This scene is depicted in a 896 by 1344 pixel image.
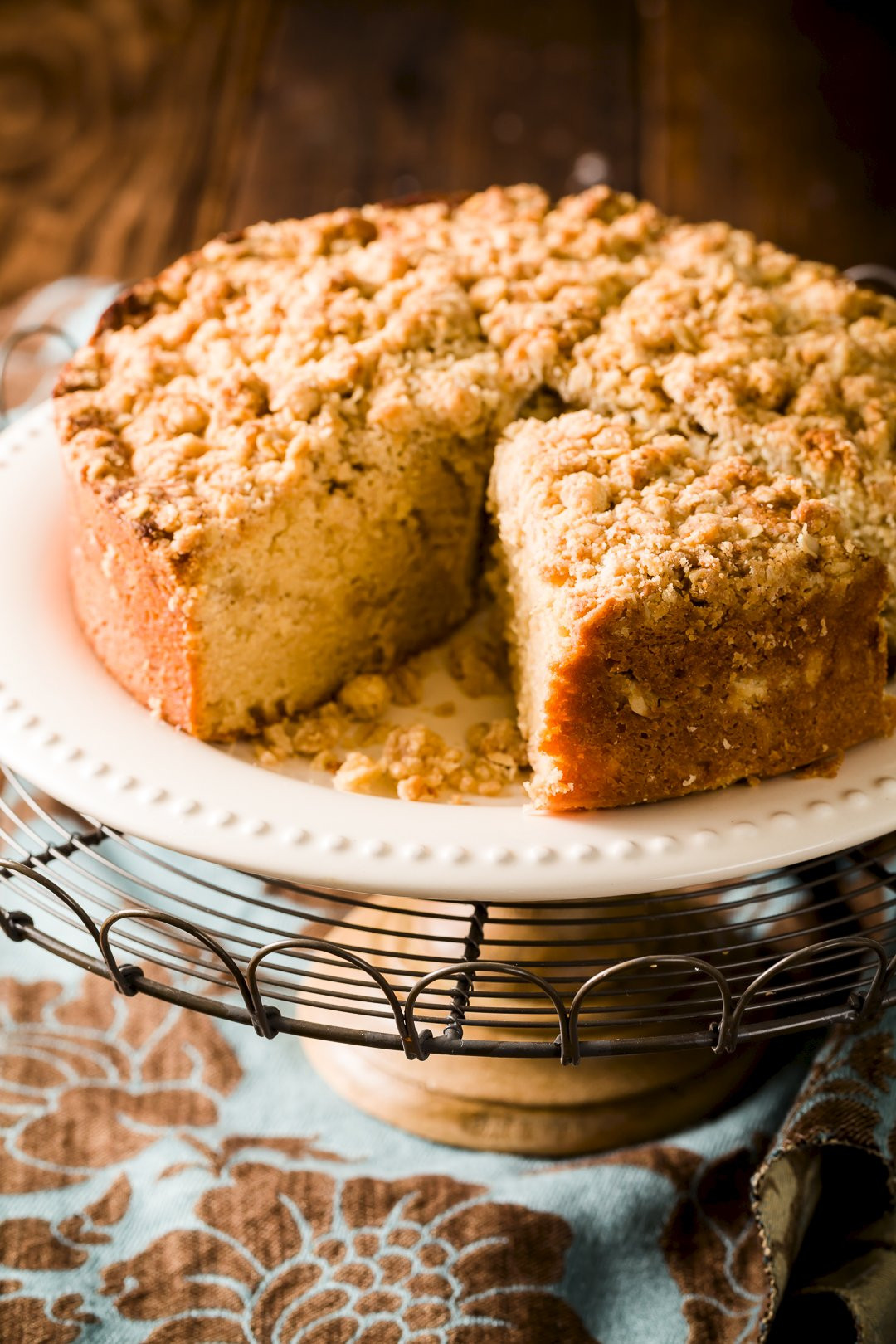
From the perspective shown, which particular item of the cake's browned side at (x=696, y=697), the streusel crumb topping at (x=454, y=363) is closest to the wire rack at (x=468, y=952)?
the cake's browned side at (x=696, y=697)

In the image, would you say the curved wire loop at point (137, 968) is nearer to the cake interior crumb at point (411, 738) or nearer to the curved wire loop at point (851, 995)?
the cake interior crumb at point (411, 738)

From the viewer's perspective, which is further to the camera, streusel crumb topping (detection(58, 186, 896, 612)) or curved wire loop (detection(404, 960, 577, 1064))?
streusel crumb topping (detection(58, 186, 896, 612))

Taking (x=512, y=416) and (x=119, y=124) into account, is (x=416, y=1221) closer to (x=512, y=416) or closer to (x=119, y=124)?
(x=512, y=416)

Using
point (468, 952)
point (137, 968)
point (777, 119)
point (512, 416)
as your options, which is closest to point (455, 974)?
point (468, 952)

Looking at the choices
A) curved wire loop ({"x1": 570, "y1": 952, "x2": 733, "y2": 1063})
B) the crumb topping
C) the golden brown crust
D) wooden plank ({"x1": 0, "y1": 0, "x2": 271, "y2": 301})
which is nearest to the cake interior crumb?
the golden brown crust

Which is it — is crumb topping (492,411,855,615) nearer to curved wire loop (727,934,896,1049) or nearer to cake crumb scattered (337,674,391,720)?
cake crumb scattered (337,674,391,720)

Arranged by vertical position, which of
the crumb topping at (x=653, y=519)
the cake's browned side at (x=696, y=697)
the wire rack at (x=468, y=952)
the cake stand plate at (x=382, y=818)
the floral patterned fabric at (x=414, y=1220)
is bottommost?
the floral patterned fabric at (x=414, y=1220)
